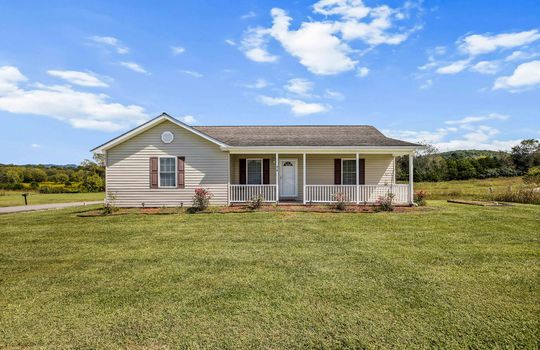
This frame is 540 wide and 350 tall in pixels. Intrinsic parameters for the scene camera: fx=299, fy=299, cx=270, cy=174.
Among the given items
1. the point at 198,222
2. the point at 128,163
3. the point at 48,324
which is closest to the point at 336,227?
the point at 198,222

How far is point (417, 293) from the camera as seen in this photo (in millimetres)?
4461

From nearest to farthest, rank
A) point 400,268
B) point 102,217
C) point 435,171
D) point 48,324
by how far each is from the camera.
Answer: point 48,324 → point 400,268 → point 102,217 → point 435,171

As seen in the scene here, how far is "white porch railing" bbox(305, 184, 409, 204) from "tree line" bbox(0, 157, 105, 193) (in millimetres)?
30670

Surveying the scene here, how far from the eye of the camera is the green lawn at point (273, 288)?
11.0 ft

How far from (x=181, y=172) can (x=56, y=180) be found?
1426 inches

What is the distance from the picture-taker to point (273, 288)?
4.64 metres

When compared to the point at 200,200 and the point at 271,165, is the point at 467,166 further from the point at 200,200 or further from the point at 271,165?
the point at 200,200

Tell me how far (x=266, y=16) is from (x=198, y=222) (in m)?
9.11

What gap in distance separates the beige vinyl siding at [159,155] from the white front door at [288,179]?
10.6 ft

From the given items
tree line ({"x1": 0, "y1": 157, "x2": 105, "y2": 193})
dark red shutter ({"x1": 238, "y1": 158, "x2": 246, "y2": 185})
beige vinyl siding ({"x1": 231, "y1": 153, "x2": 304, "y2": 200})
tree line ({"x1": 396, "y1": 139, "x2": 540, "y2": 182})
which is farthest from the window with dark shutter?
tree line ({"x1": 396, "y1": 139, "x2": 540, "y2": 182})

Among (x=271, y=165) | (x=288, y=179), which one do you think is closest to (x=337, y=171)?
(x=288, y=179)

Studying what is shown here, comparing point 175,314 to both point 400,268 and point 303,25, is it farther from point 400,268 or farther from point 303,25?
point 303,25

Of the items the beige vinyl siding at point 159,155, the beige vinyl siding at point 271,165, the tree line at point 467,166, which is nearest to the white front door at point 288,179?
the beige vinyl siding at point 271,165

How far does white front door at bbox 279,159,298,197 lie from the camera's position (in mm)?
16109
